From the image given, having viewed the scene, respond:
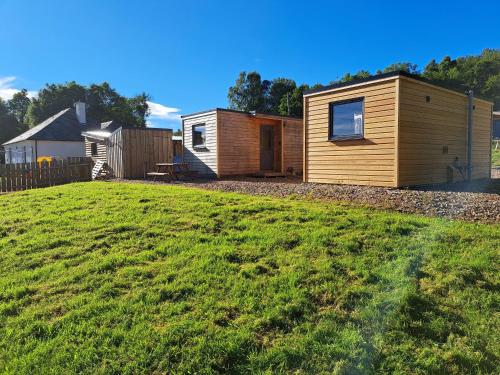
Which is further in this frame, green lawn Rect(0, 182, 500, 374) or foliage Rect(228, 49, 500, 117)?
foliage Rect(228, 49, 500, 117)

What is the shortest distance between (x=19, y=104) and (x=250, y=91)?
111ft

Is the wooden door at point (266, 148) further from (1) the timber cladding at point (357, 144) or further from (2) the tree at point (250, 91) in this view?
(2) the tree at point (250, 91)

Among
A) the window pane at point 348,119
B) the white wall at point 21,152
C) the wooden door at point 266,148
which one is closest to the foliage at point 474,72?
the wooden door at point 266,148

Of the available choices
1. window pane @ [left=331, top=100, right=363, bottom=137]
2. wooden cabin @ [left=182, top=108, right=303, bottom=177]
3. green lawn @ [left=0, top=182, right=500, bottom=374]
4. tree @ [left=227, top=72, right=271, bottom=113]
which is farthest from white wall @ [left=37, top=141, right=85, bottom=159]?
green lawn @ [left=0, top=182, right=500, bottom=374]

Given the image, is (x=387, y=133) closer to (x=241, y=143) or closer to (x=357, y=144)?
(x=357, y=144)

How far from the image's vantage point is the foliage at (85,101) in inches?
1731

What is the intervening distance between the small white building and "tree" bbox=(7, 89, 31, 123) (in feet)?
82.5

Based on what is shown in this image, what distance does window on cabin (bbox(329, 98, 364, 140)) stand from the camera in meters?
9.03

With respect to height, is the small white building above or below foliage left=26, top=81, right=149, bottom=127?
below

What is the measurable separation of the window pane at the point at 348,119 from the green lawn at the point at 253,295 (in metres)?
4.44

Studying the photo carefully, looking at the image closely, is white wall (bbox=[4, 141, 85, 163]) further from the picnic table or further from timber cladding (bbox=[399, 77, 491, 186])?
timber cladding (bbox=[399, 77, 491, 186])

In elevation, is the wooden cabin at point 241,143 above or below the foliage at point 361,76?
below

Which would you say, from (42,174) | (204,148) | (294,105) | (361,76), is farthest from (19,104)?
(204,148)

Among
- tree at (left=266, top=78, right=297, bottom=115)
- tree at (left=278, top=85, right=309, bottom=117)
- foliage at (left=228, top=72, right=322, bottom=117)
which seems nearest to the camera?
tree at (left=278, top=85, right=309, bottom=117)
